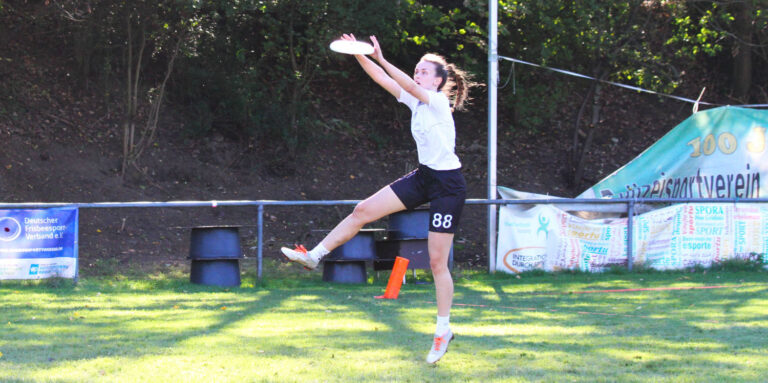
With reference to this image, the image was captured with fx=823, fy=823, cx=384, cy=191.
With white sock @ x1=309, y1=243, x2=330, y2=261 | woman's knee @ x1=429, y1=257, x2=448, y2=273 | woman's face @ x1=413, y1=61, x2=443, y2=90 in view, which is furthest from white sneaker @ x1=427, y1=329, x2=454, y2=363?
woman's face @ x1=413, y1=61, x2=443, y2=90

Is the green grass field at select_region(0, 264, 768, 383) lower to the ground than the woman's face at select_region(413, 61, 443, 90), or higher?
lower

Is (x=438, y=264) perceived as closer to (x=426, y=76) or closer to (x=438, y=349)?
(x=438, y=349)

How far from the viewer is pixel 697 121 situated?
49.3 ft

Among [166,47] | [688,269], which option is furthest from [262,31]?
[688,269]

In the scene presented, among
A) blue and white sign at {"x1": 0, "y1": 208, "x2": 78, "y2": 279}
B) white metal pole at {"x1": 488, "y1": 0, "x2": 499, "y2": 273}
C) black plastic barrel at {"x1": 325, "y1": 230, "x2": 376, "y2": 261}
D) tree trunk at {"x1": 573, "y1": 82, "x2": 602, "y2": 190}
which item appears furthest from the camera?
tree trunk at {"x1": 573, "y1": 82, "x2": 602, "y2": 190}

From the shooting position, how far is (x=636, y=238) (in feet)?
43.3

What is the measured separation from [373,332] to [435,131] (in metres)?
2.29

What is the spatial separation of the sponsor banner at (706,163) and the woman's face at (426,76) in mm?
9498

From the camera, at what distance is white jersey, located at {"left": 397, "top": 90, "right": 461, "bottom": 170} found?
607 cm

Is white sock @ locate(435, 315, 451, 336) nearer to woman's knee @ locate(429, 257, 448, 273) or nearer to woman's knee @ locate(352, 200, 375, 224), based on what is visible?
woman's knee @ locate(429, 257, 448, 273)

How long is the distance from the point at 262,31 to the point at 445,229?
49.8 ft

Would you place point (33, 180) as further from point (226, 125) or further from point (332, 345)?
point (332, 345)

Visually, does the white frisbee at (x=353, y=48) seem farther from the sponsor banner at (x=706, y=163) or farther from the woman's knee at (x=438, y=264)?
the sponsor banner at (x=706, y=163)

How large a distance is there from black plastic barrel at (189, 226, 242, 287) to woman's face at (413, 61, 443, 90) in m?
6.07
